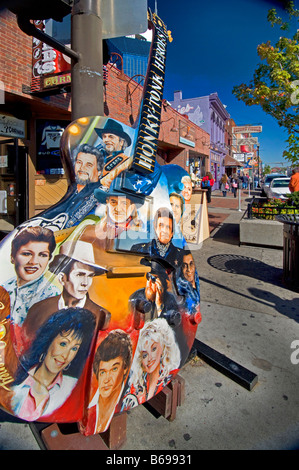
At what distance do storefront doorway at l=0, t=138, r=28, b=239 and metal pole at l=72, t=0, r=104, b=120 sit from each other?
204 inches

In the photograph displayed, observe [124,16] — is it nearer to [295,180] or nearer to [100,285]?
[100,285]

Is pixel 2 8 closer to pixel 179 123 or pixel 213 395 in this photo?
pixel 213 395

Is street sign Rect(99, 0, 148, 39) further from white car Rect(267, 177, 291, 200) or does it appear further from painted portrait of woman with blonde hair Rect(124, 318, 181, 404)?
white car Rect(267, 177, 291, 200)

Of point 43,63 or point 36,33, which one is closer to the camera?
point 36,33

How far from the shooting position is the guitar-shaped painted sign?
1318mm

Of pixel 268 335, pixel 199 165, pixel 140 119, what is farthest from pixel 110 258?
pixel 199 165

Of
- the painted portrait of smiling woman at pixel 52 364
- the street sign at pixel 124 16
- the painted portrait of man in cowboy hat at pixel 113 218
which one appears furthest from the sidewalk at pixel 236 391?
the street sign at pixel 124 16

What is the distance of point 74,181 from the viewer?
64.0 inches

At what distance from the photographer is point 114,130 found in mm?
1714

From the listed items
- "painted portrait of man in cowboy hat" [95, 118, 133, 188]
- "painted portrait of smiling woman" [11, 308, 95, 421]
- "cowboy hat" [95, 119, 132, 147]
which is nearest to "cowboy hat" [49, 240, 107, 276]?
"painted portrait of smiling woman" [11, 308, 95, 421]

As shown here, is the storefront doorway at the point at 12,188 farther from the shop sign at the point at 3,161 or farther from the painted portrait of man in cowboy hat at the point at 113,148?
the painted portrait of man in cowboy hat at the point at 113,148

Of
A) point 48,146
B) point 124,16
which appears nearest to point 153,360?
point 124,16

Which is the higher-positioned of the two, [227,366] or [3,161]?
[3,161]

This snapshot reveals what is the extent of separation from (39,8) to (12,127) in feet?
17.7
